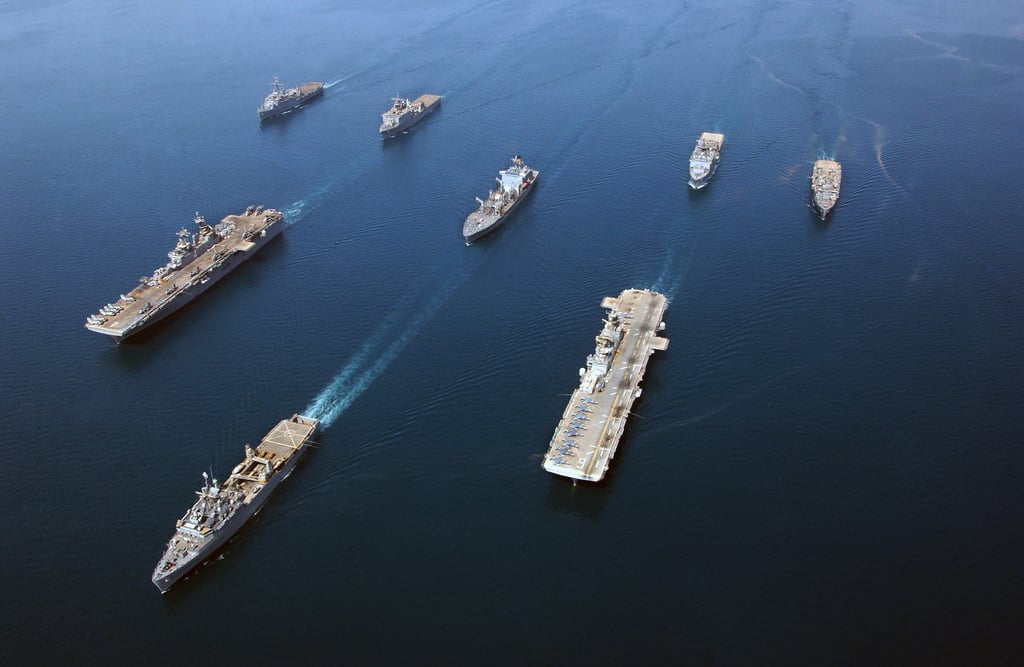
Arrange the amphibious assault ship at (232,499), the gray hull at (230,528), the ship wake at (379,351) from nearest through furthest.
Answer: the gray hull at (230,528)
the amphibious assault ship at (232,499)
the ship wake at (379,351)

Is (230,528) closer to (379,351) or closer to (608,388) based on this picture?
(379,351)

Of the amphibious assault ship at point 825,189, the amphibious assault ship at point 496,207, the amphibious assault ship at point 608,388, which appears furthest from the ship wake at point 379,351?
the amphibious assault ship at point 825,189

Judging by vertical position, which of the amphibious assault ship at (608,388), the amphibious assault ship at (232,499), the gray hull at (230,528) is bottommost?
the amphibious assault ship at (608,388)

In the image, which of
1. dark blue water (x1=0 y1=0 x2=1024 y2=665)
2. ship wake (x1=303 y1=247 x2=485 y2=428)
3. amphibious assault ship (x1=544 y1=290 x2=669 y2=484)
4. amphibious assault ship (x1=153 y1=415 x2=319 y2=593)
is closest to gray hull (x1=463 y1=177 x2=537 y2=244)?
dark blue water (x1=0 y1=0 x2=1024 y2=665)

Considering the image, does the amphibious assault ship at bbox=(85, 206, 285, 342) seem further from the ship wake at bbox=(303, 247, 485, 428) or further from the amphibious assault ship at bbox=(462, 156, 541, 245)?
the amphibious assault ship at bbox=(462, 156, 541, 245)

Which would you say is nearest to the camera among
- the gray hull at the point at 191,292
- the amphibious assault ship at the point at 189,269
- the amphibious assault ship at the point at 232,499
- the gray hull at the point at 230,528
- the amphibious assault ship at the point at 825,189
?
the gray hull at the point at 230,528

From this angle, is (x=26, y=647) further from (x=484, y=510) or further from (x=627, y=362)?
(x=627, y=362)

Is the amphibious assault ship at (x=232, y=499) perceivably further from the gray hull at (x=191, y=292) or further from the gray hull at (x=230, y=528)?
the gray hull at (x=191, y=292)
